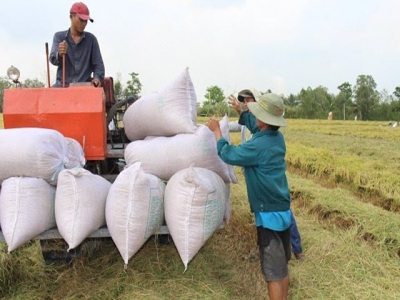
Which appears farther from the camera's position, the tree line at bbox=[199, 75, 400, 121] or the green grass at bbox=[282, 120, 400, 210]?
the tree line at bbox=[199, 75, 400, 121]

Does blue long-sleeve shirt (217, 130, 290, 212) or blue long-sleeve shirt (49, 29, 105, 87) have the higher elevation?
blue long-sleeve shirt (49, 29, 105, 87)

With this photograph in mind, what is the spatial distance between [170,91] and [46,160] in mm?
952

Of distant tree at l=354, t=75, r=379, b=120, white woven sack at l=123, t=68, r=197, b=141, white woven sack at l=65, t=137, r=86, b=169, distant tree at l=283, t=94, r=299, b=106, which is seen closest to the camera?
white woven sack at l=65, t=137, r=86, b=169

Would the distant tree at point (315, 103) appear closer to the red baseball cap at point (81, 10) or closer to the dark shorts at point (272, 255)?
the red baseball cap at point (81, 10)

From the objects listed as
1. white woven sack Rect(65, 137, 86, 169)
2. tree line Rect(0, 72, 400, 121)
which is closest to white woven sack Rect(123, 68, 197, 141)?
white woven sack Rect(65, 137, 86, 169)

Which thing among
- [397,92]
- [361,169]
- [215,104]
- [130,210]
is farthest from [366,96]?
[130,210]

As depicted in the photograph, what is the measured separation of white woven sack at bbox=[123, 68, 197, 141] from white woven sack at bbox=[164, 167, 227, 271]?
472mm

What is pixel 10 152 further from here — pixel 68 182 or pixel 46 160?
pixel 68 182

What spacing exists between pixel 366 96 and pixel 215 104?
50.7 metres

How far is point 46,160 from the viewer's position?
2.50 m

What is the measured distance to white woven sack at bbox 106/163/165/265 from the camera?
2.51 meters

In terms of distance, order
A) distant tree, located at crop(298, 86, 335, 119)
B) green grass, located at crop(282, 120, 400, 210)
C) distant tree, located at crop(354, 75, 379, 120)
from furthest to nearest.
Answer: distant tree, located at crop(354, 75, 379, 120) < distant tree, located at crop(298, 86, 335, 119) < green grass, located at crop(282, 120, 400, 210)

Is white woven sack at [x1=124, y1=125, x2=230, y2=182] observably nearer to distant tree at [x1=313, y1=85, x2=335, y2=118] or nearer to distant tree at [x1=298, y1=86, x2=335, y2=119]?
distant tree at [x1=298, y1=86, x2=335, y2=119]

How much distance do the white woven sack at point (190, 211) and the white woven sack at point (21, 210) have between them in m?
0.70
